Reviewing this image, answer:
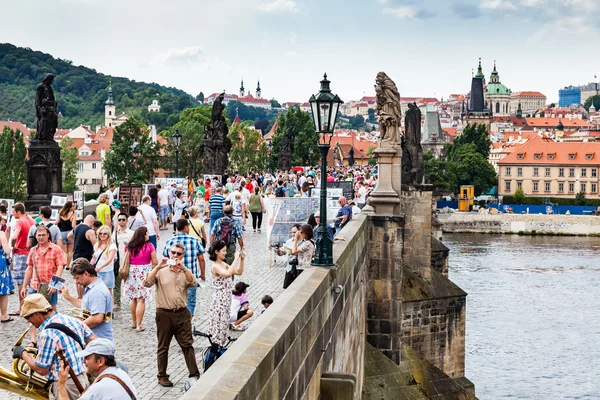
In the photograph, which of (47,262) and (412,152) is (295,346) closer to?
(47,262)

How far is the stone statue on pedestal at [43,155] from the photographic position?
66.5 ft

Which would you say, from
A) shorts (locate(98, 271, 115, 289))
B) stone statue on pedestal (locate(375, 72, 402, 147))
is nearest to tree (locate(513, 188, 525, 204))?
stone statue on pedestal (locate(375, 72, 402, 147))

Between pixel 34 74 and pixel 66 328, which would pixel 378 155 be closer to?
pixel 66 328

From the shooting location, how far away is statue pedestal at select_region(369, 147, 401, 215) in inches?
719

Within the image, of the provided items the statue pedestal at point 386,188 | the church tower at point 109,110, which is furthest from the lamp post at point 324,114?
the church tower at point 109,110

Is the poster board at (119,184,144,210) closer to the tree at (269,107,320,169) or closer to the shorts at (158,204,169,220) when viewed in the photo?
the shorts at (158,204,169,220)

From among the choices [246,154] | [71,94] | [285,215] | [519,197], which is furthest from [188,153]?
[71,94]

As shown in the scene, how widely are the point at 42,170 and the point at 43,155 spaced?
1.09ft

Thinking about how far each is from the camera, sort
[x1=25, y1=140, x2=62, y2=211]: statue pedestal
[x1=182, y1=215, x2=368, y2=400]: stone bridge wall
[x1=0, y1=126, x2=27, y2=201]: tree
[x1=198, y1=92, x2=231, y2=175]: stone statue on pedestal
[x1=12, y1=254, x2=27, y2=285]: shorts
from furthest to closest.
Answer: [x1=0, y1=126, x2=27, y2=201]: tree
[x1=198, y1=92, x2=231, y2=175]: stone statue on pedestal
[x1=25, y1=140, x2=62, y2=211]: statue pedestal
[x1=12, y1=254, x2=27, y2=285]: shorts
[x1=182, y1=215, x2=368, y2=400]: stone bridge wall

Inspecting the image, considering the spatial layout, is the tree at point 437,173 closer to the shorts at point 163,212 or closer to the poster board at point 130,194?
the shorts at point 163,212

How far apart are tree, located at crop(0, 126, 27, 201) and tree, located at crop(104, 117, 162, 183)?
9887 millimetres

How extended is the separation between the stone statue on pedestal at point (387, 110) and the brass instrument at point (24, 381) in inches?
535

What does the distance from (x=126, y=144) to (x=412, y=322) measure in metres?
42.5

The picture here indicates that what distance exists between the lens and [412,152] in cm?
3170
